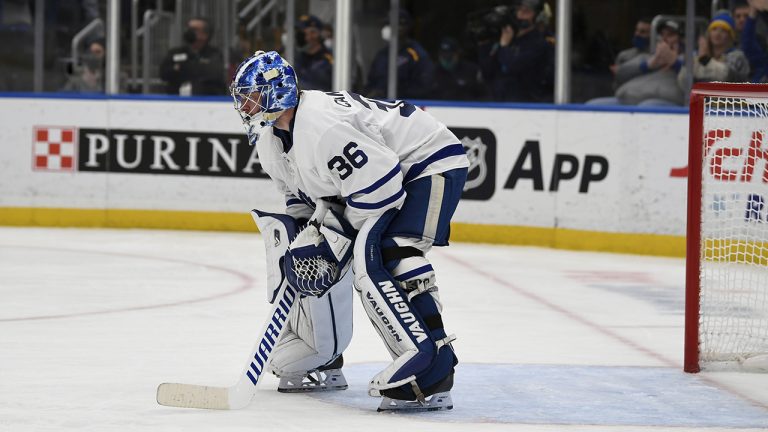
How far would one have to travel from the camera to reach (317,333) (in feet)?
13.0

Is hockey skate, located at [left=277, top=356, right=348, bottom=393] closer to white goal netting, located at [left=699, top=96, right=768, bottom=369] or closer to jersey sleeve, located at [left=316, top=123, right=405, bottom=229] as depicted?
jersey sleeve, located at [left=316, top=123, right=405, bottom=229]

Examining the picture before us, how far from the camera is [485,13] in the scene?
928 cm

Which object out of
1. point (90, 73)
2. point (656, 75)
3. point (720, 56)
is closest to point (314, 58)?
point (90, 73)

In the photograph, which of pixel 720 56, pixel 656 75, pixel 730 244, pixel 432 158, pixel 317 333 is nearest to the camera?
pixel 432 158

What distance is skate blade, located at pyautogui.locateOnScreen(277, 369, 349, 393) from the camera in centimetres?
402

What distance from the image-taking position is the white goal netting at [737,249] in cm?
477

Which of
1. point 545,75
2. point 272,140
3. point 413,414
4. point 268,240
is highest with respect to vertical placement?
point 545,75

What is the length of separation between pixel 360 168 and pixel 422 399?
65cm

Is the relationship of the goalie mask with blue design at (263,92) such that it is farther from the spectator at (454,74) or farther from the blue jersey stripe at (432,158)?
the spectator at (454,74)

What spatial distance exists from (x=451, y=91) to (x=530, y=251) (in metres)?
1.34

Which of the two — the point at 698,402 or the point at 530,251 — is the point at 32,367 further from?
the point at 530,251

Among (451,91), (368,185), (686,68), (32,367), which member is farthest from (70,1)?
(368,185)

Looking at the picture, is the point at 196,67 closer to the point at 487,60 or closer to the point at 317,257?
the point at 487,60

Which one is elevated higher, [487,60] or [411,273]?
[487,60]
